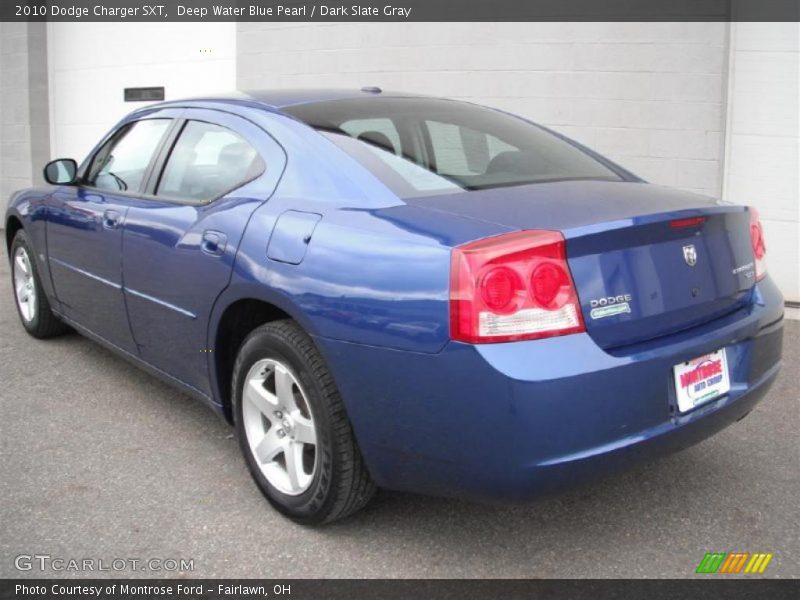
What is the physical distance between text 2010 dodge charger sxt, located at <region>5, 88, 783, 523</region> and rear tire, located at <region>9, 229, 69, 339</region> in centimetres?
162

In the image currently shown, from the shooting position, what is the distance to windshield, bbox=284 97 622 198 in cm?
295

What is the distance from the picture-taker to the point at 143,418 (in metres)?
4.05

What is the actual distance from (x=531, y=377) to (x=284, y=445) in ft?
3.61

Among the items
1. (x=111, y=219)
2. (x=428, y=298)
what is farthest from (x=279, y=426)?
(x=111, y=219)

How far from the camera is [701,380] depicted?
8.63 feet

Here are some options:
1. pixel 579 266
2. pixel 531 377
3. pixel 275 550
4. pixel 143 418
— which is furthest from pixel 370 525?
pixel 143 418

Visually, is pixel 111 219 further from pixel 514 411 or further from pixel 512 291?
pixel 514 411

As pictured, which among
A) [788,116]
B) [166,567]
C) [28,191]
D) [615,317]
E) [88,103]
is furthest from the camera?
[88,103]

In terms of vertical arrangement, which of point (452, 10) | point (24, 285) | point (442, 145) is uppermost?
point (452, 10)

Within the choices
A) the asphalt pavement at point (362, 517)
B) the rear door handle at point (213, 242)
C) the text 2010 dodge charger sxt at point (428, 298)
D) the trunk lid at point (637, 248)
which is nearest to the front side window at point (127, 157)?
the text 2010 dodge charger sxt at point (428, 298)

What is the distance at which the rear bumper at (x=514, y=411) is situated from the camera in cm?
228

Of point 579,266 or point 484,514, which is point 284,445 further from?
point 579,266

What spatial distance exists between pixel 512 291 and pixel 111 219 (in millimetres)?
2327

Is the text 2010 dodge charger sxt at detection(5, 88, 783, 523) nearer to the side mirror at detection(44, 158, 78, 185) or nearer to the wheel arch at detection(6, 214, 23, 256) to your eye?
the side mirror at detection(44, 158, 78, 185)
